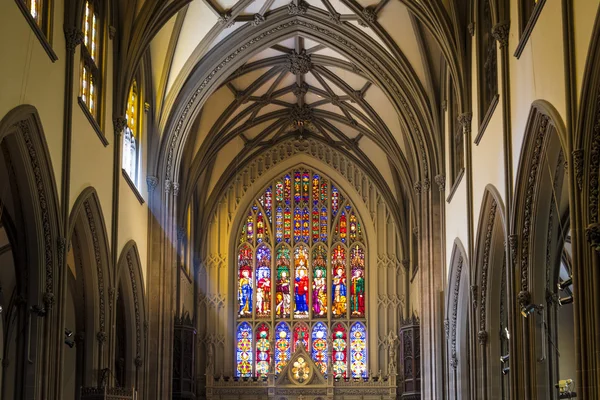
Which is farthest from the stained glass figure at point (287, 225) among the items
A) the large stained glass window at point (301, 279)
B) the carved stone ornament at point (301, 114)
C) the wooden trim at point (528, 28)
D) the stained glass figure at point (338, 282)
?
the wooden trim at point (528, 28)

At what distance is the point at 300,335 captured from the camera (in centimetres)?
3791

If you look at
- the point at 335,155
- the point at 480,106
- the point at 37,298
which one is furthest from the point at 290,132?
the point at 37,298

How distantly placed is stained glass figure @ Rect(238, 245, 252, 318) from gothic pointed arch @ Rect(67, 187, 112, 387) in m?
16.0

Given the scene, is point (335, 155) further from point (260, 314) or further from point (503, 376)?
point (503, 376)

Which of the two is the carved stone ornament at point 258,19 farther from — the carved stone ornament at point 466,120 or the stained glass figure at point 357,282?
the stained glass figure at point 357,282

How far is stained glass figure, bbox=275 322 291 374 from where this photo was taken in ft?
123

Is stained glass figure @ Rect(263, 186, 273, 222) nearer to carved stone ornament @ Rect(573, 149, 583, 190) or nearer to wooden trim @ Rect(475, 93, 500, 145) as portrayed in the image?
wooden trim @ Rect(475, 93, 500, 145)

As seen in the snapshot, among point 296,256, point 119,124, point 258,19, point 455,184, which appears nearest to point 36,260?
point 119,124

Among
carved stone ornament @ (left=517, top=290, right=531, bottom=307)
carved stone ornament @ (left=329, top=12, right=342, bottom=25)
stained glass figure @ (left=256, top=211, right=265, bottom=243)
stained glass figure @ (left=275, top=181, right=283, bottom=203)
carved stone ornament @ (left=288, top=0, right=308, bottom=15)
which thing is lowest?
carved stone ornament @ (left=517, top=290, right=531, bottom=307)

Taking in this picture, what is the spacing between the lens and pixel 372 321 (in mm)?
37812

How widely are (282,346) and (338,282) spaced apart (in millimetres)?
3230

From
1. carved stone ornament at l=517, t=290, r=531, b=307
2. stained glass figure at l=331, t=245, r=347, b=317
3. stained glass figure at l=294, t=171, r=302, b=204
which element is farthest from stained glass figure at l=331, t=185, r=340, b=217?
carved stone ornament at l=517, t=290, r=531, b=307

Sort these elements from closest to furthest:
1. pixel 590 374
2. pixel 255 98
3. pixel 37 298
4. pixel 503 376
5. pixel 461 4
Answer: pixel 590 374 → pixel 37 298 → pixel 503 376 → pixel 461 4 → pixel 255 98

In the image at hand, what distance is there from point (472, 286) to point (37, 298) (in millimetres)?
9047
